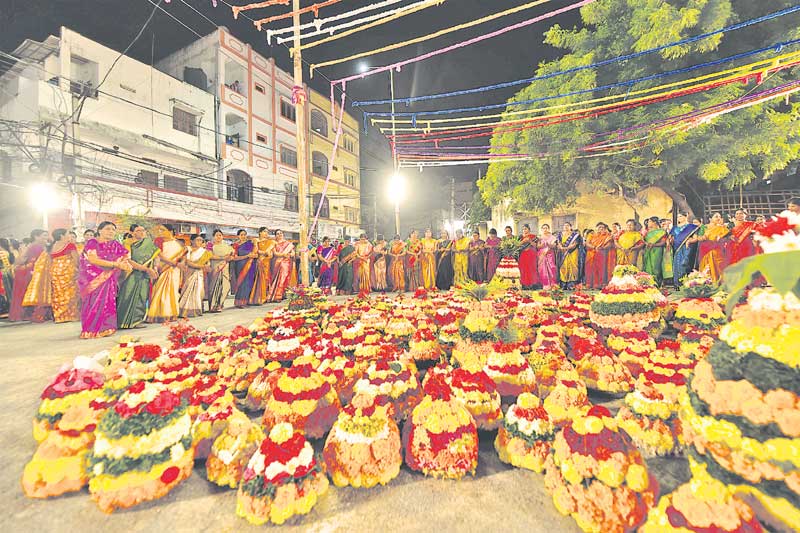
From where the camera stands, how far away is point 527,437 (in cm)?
214

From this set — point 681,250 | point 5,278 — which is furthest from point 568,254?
point 5,278

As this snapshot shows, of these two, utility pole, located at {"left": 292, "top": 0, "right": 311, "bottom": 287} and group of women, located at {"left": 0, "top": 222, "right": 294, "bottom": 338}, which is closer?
group of women, located at {"left": 0, "top": 222, "right": 294, "bottom": 338}

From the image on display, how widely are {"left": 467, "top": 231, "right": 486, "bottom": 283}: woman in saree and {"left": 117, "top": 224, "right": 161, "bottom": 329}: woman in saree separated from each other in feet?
27.7

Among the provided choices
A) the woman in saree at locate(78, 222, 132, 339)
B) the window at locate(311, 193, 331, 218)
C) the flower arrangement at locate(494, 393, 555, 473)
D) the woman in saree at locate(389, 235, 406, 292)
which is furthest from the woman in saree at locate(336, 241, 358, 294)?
the window at locate(311, 193, 331, 218)

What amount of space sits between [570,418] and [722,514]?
3.42 ft

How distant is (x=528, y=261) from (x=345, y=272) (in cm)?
569

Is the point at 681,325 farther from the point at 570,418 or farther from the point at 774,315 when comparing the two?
the point at 774,315

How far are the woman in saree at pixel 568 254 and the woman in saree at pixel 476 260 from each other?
2.31 m

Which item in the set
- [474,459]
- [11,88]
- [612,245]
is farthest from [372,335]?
[11,88]

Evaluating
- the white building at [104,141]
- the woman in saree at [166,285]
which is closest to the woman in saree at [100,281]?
the woman in saree at [166,285]

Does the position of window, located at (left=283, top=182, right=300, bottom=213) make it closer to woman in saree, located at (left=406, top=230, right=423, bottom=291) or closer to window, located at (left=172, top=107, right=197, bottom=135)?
window, located at (left=172, top=107, right=197, bottom=135)

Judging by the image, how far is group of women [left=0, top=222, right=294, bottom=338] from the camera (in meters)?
5.43

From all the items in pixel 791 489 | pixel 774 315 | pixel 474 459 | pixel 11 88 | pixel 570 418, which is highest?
pixel 11 88

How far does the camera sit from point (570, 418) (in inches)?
90.0
